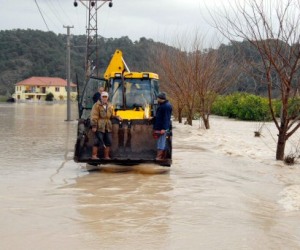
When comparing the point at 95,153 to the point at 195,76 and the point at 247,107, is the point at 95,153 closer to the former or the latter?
the point at 195,76

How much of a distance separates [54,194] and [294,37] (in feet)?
Result: 25.5

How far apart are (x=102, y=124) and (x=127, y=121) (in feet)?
2.26

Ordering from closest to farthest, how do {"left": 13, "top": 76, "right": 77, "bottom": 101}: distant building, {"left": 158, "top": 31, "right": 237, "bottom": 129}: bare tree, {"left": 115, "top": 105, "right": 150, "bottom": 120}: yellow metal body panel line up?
1. {"left": 115, "top": 105, "right": 150, "bottom": 120}: yellow metal body panel
2. {"left": 158, "top": 31, "right": 237, "bottom": 129}: bare tree
3. {"left": 13, "top": 76, "right": 77, "bottom": 101}: distant building

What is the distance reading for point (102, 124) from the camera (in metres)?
11.6

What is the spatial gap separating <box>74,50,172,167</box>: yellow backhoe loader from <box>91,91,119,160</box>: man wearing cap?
0.25 metres

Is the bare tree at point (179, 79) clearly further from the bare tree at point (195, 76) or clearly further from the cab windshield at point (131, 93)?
the cab windshield at point (131, 93)

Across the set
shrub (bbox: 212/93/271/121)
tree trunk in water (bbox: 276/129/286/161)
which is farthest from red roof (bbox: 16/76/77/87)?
tree trunk in water (bbox: 276/129/286/161)

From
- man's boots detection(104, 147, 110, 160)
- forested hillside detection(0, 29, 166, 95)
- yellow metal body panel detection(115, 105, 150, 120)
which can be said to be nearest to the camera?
man's boots detection(104, 147, 110, 160)

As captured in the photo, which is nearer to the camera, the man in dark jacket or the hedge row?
the man in dark jacket

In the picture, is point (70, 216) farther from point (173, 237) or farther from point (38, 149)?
point (38, 149)

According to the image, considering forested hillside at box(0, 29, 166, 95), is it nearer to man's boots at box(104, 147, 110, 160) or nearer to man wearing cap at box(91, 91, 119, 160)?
man wearing cap at box(91, 91, 119, 160)

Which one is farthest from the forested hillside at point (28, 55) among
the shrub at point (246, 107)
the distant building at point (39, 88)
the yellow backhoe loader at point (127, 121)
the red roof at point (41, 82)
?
the yellow backhoe loader at point (127, 121)

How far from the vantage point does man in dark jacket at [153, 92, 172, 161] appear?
38.0 feet

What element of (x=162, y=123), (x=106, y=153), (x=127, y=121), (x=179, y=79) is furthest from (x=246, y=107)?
(x=106, y=153)
